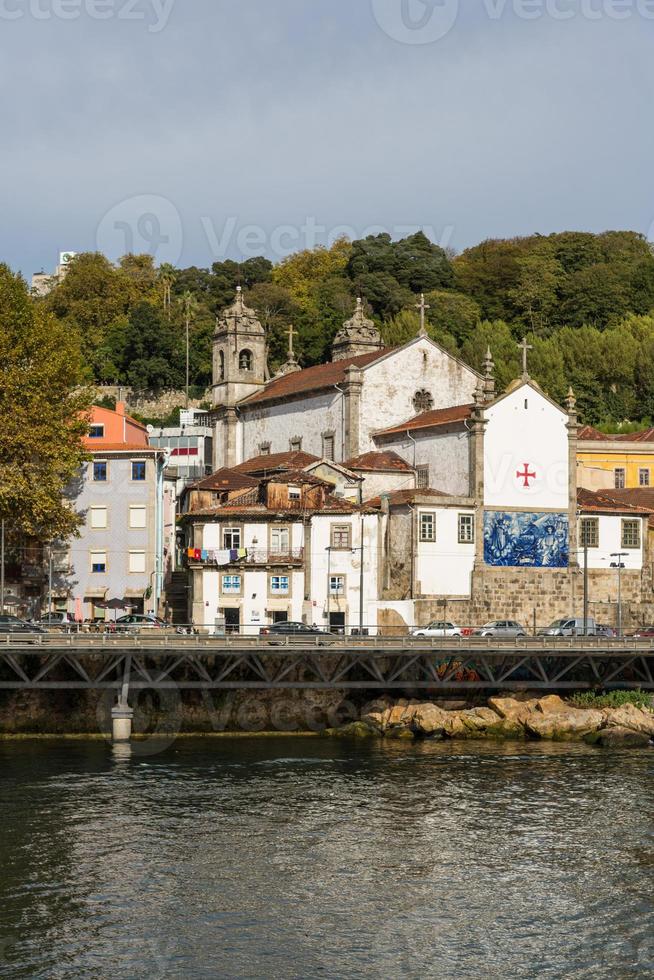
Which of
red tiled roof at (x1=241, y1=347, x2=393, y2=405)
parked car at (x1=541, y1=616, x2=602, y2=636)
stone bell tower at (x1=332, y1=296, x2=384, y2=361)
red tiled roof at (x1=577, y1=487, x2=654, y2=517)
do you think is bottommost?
parked car at (x1=541, y1=616, x2=602, y2=636)

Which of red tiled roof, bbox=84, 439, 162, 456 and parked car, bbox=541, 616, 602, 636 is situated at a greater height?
red tiled roof, bbox=84, 439, 162, 456

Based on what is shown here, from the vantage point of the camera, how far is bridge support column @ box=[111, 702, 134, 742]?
213 ft

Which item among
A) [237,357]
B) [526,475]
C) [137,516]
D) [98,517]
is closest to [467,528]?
[526,475]

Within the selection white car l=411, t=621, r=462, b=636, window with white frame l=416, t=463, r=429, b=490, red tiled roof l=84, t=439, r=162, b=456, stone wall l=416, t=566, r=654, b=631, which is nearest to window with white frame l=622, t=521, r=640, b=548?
stone wall l=416, t=566, r=654, b=631

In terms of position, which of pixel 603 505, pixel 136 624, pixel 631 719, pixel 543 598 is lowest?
pixel 631 719

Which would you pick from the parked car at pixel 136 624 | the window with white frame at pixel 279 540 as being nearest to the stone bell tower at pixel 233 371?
the window with white frame at pixel 279 540

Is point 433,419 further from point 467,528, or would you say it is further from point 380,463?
point 467,528

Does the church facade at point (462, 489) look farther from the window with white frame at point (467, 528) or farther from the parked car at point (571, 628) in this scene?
the parked car at point (571, 628)

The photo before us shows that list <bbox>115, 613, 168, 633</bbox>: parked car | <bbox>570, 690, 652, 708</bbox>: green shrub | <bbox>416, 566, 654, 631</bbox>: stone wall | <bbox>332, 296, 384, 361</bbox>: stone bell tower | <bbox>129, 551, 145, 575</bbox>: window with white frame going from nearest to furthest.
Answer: <bbox>570, 690, 652, 708</bbox>: green shrub
<bbox>115, 613, 168, 633</bbox>: parked car
<bbox>416, 566, 654, 631</bbox>: stone wall
<bbox>129, 551, 145, 575</bbox>: window with white frame
<bbox>332, 296, 384, 361</bbox>: stone bell tower

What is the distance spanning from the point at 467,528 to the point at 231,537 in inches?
550

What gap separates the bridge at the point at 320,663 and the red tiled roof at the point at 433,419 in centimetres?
2230

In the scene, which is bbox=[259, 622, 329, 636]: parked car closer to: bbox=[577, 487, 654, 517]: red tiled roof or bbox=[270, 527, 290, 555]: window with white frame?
bbox=[270, 527, 290, 555]: window with white frame

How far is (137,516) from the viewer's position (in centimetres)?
8819

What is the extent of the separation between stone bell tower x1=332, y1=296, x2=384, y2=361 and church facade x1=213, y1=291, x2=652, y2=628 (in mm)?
14903
